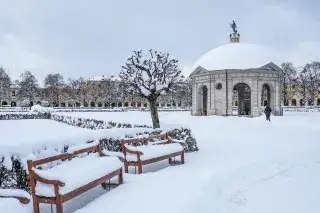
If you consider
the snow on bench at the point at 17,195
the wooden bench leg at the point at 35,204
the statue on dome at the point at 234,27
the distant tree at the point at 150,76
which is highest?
the statue on dome at the point at 234,27

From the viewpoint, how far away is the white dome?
3459cm

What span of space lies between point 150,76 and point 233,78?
18.9m

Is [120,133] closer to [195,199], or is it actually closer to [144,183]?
[144,183]

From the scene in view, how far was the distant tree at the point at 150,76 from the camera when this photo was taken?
55.7 feet

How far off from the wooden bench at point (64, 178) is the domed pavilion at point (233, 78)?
2870 cm

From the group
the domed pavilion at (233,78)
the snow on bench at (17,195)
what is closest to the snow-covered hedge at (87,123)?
the domed pavilion at (233,78)

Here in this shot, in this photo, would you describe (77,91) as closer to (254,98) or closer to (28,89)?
(28,89)

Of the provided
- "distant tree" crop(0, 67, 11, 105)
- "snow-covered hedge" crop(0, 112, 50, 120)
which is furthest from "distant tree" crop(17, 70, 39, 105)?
"snow-covered hedge" crop(0, 112, 50, 120)

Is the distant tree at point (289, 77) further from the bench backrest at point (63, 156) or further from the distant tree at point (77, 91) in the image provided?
the bench backrest at point (63, 156)

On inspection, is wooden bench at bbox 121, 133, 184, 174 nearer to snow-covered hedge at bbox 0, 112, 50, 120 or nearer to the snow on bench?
the snow on bench

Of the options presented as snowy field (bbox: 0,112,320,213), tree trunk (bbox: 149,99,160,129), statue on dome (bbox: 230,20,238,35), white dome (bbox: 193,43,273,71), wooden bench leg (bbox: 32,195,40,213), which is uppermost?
statue on dome (bbox: 230,20,238,35)

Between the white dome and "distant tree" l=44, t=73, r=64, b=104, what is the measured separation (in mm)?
60256

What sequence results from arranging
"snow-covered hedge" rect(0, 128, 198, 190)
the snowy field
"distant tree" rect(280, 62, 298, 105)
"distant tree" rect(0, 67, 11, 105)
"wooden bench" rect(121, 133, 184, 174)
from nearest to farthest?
the snowy field < "snow-covered hedge" rect(0, 128, 198, 190) < "wooden bench" rect(121, 133, 184, 174) < "distant tree" rect(280, 62, 298, 105) < "distant tree" rect(0, 67, 11, 105)

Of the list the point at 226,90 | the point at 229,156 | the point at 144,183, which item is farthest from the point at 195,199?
the point at 226,90
